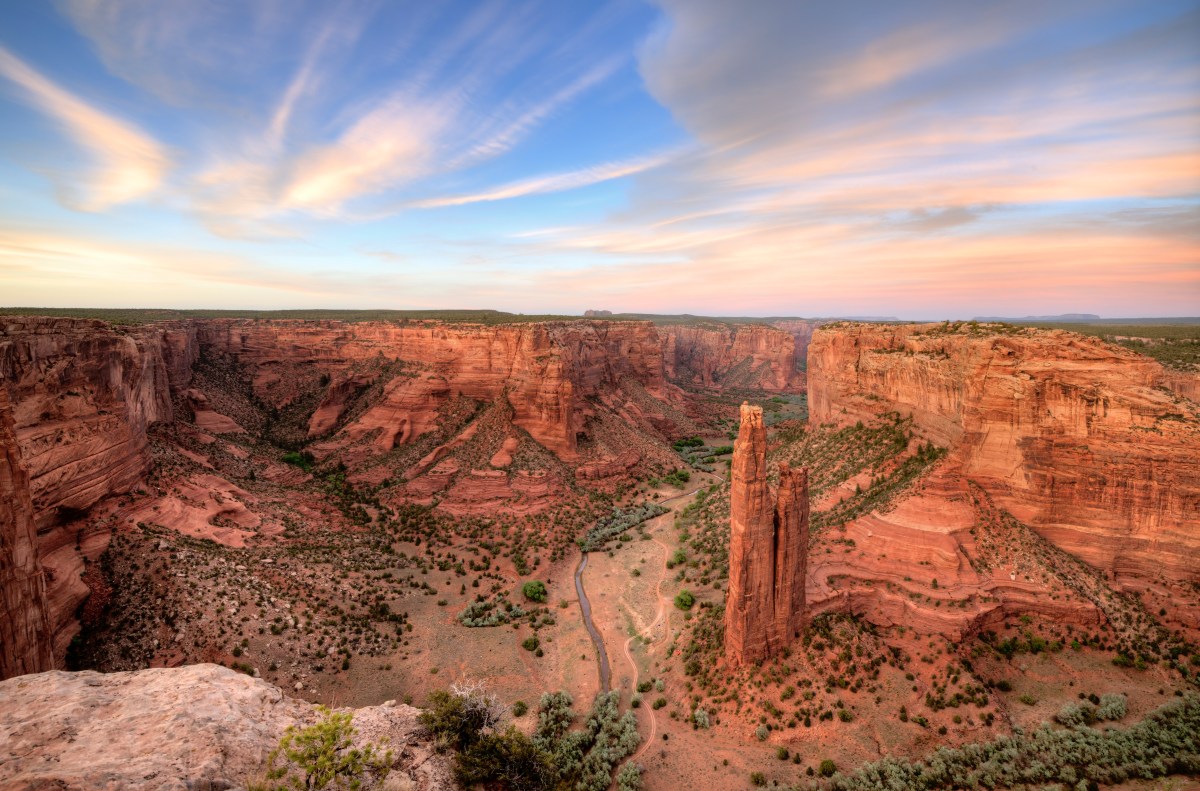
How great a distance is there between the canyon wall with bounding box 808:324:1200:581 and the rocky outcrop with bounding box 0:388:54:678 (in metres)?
Result: 42.9

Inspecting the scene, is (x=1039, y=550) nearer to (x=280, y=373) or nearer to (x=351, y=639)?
(x=351, y=639)

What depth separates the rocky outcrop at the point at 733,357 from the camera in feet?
424

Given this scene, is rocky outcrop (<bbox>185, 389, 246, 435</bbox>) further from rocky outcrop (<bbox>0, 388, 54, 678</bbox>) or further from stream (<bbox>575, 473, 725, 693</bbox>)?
stream (<bbox>575, 473, 725, 693</bbox>)

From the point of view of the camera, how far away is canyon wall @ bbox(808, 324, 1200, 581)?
936 inches

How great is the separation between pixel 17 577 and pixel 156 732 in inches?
535

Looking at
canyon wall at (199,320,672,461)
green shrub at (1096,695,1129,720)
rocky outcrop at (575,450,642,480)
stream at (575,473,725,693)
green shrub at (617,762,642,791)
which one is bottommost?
stream at (575,473,725,693)

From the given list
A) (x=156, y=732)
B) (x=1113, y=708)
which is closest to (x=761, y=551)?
A: (x=1113, y=708)

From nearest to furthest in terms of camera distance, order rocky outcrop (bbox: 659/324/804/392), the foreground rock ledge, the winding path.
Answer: the foreground rock ledge < the winding path < rocky outcrop (bbox: 659/324/804/392)

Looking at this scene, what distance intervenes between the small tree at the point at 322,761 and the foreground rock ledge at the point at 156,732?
39 cm

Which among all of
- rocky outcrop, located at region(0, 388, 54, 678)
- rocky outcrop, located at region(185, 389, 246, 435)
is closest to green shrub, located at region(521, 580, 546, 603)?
rocky outcrop, located at region(0, 388, 54, 678)

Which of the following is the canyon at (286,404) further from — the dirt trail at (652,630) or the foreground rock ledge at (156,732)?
the dirt trail at (652,630)

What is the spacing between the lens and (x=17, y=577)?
1692 centimetres

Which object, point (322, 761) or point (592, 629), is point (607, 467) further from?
point (322, 761)

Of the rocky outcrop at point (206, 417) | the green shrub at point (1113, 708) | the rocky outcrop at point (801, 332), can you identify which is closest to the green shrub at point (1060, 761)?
the green shrub at point (1113, 708)
